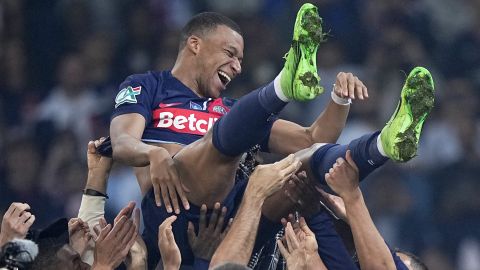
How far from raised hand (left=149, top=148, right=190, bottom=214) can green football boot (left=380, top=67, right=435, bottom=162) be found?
0.78 m

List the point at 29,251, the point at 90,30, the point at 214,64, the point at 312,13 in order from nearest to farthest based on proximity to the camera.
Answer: the point at 29,251 < the point at 312,13 < the point at 214,64 < the point at 90,30

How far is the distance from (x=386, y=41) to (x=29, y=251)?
4.80m

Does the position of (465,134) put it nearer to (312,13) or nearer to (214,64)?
(214,64)

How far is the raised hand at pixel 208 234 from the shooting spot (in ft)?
16.0

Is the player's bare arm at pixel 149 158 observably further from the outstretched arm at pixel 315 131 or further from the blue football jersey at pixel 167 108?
the outstretched arm at pixel 315 131

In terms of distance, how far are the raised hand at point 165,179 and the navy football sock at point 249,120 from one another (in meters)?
0.21

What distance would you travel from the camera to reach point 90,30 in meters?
8.62

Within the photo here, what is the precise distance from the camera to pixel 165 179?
15.0 ft

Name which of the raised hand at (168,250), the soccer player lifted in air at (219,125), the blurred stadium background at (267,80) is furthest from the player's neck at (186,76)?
the blurred stadium background at (267,80)

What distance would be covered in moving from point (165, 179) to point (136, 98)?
64 centimetres

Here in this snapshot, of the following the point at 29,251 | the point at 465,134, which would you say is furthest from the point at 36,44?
the point at 29,251

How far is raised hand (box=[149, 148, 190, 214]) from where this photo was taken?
4559 mm

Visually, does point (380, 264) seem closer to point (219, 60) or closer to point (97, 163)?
point (219, 60)

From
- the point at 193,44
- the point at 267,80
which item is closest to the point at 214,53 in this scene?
the point at 193,44
